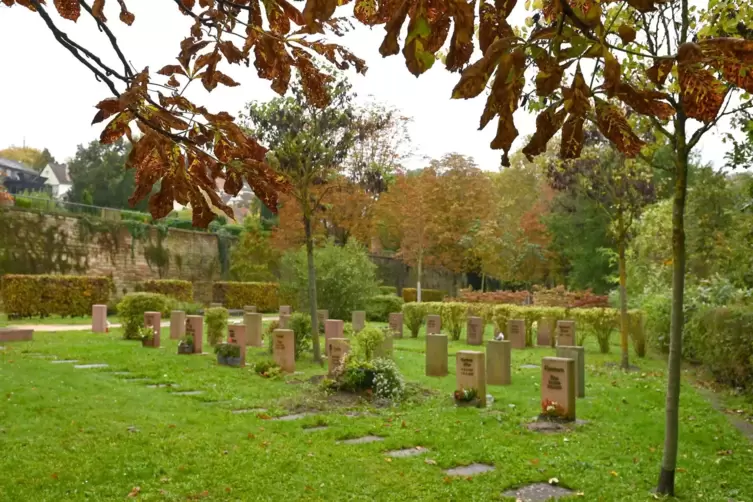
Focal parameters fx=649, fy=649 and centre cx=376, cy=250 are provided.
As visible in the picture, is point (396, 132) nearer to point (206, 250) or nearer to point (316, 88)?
point (206, 250)

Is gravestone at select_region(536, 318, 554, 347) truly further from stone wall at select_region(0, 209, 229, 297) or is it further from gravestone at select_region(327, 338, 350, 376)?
stone wall at select_region(0, 209, 229, 297)

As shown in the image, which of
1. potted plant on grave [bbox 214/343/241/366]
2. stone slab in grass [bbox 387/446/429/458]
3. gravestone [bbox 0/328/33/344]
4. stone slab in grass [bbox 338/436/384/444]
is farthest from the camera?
gravestone [bbox 0/328/33/344]

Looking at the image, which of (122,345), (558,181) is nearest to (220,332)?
(122,345)

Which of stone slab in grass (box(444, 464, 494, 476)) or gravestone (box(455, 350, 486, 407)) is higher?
gravestone (box(455, 350, 486, 407))

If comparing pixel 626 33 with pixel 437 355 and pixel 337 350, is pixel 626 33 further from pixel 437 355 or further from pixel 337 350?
pixel 437 355

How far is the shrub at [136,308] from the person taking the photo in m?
16.1

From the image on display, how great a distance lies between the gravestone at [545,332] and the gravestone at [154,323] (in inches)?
410

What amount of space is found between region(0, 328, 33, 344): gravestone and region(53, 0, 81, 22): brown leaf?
560 inches

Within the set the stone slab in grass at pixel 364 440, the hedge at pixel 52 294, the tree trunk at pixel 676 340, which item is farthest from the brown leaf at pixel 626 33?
the hedge at pixel 52 294

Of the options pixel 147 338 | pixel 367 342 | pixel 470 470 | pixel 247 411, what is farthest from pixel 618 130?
pixel 147 338

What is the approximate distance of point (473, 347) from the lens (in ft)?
59.0

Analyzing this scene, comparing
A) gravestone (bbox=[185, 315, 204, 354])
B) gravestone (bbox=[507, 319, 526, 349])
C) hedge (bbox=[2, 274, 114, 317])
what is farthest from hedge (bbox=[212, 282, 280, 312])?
gravestone (bbox=[185, 315, 204, 354])

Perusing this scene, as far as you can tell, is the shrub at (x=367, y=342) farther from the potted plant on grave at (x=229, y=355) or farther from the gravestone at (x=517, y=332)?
the gravestone at (x=517, y=332)

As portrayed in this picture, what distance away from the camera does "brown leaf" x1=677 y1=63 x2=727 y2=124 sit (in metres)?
1.52
